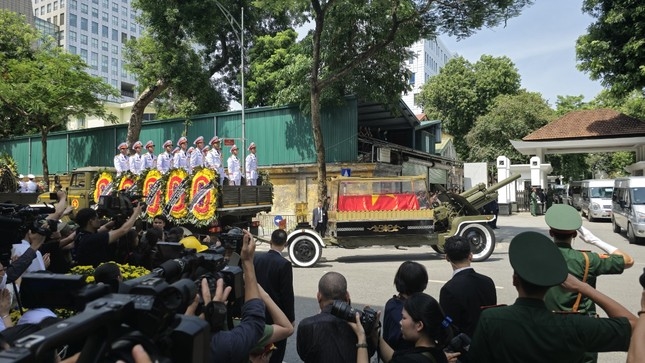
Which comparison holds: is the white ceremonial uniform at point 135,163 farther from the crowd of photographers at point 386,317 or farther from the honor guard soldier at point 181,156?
the crowd of photographers at point 386,317

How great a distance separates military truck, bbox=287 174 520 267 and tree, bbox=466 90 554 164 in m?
26.2

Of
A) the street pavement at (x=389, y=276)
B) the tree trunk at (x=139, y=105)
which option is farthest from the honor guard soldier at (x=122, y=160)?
the tree trunk at (x=139, y=105)

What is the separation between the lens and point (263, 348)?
9.12ft

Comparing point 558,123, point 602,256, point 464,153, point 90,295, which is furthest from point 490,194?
point 464,153

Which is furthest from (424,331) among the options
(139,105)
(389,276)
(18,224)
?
(139,105)

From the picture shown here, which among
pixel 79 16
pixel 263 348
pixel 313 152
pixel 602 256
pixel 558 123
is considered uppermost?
pixel 79 16

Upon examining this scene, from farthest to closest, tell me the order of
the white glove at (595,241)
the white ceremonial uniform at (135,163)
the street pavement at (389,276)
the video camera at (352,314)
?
1. the white ceremonial uniform at (135,163)
2. the street pavement at (389,276)
3. the white glove at (595,241)
4. the video camera at (352,314)

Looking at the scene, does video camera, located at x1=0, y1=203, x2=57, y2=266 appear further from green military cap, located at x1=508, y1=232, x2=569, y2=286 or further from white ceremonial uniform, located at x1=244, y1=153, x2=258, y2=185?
white ceremonial uniform, located at x1=244, y1=153, x2=258, y2=185

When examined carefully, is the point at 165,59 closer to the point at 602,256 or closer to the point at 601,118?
the point at 602,256

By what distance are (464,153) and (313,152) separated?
76.7ft

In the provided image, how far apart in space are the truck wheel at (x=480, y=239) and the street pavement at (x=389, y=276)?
0.74ft

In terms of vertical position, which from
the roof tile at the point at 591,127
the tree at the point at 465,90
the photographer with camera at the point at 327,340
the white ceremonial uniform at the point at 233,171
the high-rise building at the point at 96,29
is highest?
the high-rise building at the point at 96,29

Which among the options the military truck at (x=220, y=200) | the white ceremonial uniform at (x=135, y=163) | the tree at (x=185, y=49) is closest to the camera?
the military truck at (x=220, y=200)

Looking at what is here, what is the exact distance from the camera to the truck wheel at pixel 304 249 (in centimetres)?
1177
